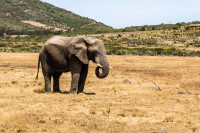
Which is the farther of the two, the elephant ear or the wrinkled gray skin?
the elephant ear

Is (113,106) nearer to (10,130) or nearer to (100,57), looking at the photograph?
(100,57)

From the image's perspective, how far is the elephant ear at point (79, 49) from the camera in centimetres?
1820

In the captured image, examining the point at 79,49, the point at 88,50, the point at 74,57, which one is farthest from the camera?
the point at 74,57

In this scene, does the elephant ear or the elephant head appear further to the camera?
the elephant ear

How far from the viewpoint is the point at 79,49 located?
18.2 metres

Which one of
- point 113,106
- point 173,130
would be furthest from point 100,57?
point 173,130

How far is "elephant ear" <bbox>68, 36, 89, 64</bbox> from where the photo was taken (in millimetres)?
Result: 18203

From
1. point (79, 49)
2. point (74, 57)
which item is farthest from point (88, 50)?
point (74, 57)

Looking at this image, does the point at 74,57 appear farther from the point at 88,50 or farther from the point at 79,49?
the point at 88,50

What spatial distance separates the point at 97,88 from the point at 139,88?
3399 millimetres

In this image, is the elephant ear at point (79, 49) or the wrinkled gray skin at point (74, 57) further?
the elephant ear at point (79, 49)

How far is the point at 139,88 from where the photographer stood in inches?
909

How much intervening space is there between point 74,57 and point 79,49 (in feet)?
2.14

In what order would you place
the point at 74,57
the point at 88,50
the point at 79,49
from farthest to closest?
the point at 74,57 → the point at 88,50 → the point at 79,49
